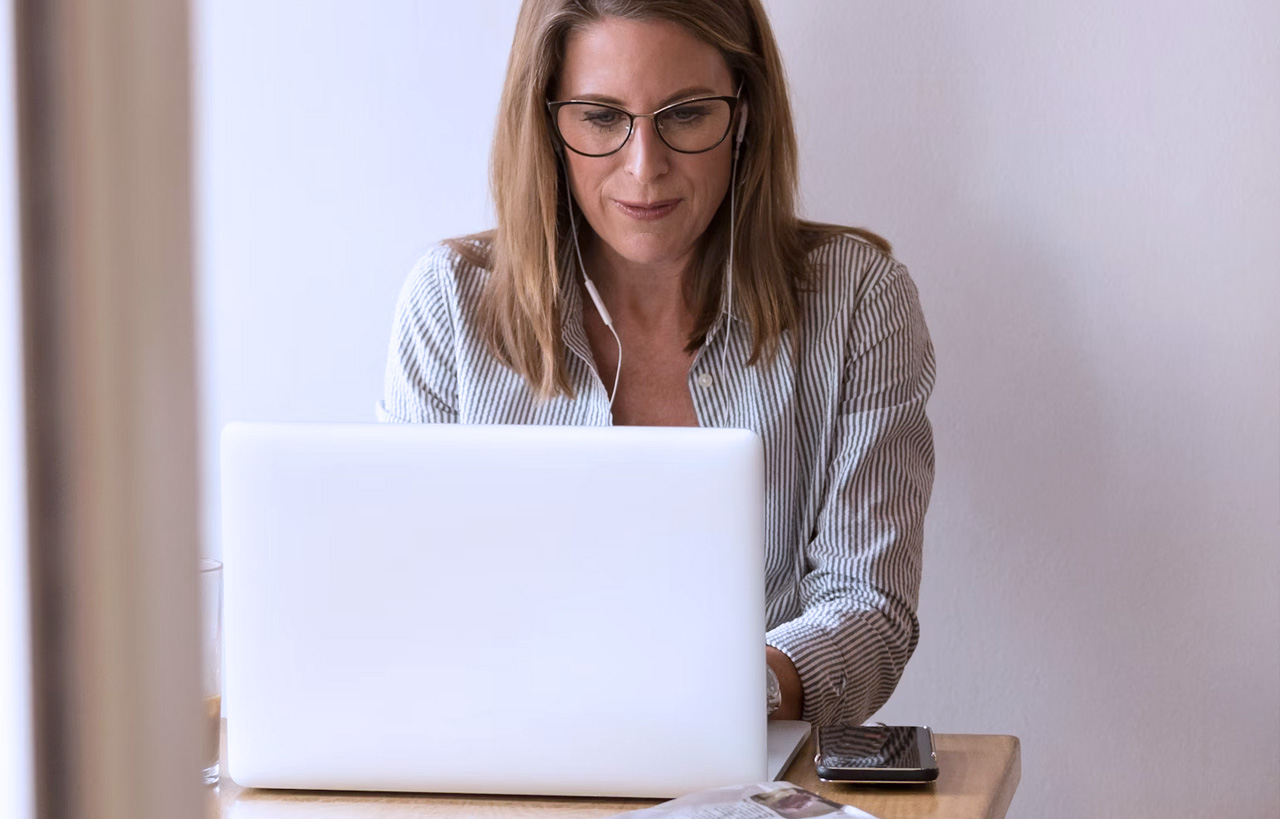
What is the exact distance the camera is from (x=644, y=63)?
1.38 m

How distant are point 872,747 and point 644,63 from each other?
0.75m

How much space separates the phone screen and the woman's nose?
0.64 metres

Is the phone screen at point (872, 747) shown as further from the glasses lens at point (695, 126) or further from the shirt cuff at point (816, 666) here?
the glasses lens at point (695, 126)

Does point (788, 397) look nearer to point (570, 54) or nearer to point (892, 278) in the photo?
point (892, 278)

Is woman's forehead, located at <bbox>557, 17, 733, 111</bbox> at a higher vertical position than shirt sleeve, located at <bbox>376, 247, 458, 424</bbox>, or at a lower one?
higher

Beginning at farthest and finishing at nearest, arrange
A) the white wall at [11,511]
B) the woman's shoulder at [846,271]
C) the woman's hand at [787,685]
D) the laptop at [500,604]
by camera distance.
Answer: the woman's shoulder at [846,271]
the woman's hand at [787,685]
the laptop at [500,604]
the white wall at [11,511]

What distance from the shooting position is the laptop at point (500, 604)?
0.82m

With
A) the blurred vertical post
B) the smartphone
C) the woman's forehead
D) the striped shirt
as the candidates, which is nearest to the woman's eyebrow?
the woman's forehead

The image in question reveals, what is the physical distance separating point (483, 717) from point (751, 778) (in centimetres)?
17

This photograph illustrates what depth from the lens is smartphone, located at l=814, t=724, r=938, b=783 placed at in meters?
0.89

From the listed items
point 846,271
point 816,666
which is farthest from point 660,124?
point 816,666

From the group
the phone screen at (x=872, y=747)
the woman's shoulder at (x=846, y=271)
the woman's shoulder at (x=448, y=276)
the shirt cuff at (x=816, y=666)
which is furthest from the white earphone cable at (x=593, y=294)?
the phone screen at (x=872, y=747)

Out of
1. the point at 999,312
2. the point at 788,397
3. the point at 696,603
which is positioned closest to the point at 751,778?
A: the point at 696,603

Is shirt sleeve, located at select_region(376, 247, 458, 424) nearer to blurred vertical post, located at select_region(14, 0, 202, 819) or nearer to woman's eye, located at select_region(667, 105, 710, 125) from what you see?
Result: woman's eye, located at select_region(667, 105, 710, 125)
